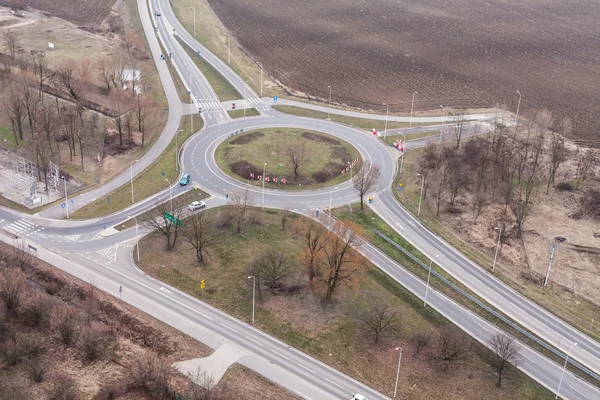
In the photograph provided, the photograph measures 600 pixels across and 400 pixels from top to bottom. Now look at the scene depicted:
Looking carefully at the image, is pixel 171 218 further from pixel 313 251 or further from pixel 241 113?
pixel 241 113

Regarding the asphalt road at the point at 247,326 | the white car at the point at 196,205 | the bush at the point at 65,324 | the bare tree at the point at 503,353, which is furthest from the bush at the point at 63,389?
the bare tree at the point at 503,353

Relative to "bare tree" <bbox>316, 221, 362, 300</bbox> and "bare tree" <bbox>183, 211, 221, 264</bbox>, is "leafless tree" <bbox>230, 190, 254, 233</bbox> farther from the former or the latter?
"bare tree" <bbox>316, 221, 362, 300</bbox>

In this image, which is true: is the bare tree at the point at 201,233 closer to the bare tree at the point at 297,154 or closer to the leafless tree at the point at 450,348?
the bare tree at the point at 297,154

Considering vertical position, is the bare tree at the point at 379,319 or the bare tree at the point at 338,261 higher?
the bare tree at the point at 338,261

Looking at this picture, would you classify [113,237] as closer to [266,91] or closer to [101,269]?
[101,269]

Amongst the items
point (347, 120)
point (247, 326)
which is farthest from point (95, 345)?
point (347, 120)

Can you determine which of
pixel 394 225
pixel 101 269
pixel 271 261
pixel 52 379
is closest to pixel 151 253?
pixel 101 269
